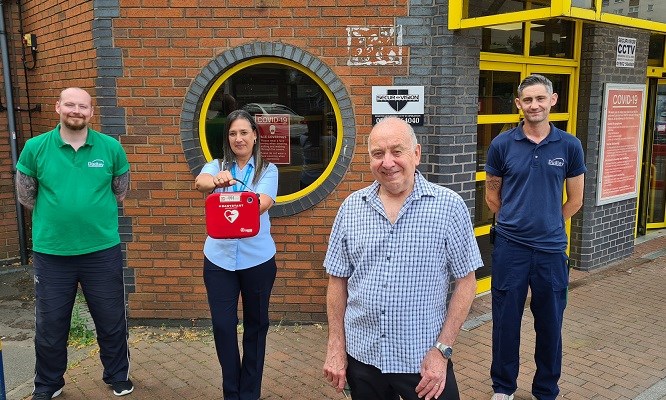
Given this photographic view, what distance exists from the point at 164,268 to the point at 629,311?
14.1 ft

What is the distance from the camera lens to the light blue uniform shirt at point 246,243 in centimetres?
345

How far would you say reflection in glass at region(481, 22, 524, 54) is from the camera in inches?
210

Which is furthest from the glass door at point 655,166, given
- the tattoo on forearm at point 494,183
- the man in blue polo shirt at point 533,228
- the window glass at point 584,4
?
the tattoo on forearm at point 494,183

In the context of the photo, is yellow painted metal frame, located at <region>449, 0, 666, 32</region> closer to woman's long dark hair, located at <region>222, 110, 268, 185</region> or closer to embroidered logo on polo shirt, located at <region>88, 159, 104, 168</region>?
woman's long dark hair, located at <region>222, 110, 268, 185</region>

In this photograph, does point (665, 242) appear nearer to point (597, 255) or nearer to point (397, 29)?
point (597, 255)

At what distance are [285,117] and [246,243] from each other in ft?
6.36

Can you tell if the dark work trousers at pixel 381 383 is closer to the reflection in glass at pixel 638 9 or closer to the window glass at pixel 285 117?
the window glass at pixel 285 117

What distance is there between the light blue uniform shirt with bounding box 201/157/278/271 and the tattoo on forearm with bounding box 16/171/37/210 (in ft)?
3.57

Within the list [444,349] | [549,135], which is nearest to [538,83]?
[549,135]

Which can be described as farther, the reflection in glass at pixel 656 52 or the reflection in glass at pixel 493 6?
the reflection in glass at pixel 656 52

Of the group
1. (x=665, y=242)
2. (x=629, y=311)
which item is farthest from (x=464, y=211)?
(x=665, y=242)

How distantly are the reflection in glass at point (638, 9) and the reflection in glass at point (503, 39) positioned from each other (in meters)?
0.84

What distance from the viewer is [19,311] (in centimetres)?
561

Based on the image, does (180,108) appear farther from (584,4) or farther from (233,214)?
(584,4)
